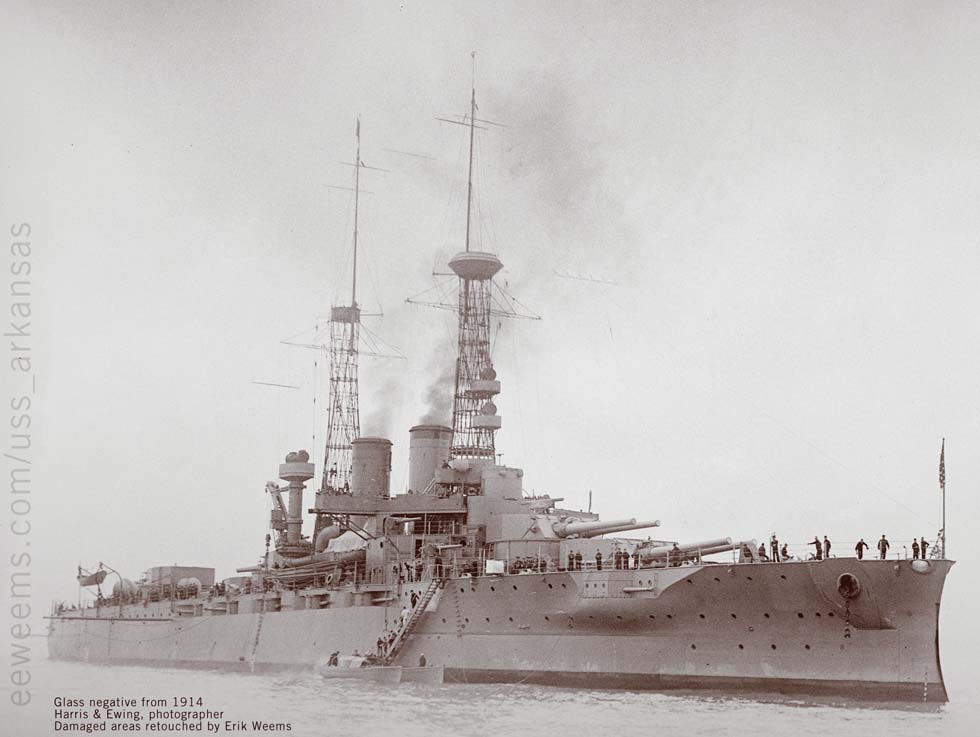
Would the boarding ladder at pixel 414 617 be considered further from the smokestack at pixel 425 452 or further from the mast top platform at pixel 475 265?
the mast top platform at pixel 475 265

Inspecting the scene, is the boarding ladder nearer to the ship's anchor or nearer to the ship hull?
the ship hull

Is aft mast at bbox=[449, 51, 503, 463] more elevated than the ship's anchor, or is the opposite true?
aft mast at bbox=[449, 51, 503, 463]

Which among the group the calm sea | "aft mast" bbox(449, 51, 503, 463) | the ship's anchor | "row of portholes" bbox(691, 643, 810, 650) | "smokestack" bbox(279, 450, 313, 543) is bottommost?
the calm sea

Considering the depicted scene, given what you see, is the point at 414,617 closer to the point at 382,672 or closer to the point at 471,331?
the point at 382,672

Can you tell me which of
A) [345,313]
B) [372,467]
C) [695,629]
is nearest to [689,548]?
[695,629]

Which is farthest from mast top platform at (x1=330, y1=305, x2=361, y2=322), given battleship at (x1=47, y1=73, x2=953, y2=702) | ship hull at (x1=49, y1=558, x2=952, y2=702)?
ship hull at (x1=49, y1=558, x2=952, y2=702)
